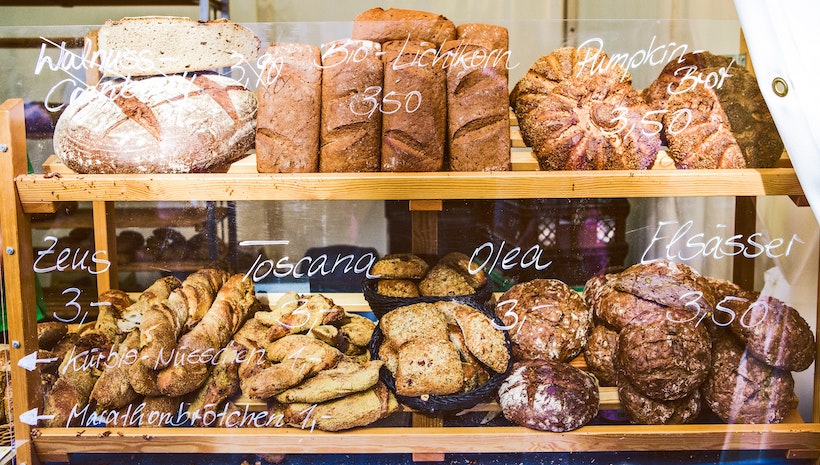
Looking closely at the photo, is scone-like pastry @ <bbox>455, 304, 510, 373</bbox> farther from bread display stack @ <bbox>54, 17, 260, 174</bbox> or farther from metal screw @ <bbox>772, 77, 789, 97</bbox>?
metal screw @ <bbox>772, 77, 789, 97</bbox>

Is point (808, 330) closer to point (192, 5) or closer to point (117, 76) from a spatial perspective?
point (192, 5)

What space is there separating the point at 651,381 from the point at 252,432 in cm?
121

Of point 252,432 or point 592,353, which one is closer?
point 252,432

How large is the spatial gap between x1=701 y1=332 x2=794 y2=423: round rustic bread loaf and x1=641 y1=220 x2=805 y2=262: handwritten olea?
329 mm

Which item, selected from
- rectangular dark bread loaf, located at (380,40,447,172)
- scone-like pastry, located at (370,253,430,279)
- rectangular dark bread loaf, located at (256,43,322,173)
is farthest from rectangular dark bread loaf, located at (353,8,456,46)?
A: scone-like pastry, located at (370,253,430,279)

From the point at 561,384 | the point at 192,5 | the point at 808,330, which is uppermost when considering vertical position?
the point at 192,5

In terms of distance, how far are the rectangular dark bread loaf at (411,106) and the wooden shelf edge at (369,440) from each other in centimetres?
81

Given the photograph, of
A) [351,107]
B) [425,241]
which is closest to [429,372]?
[425,241]

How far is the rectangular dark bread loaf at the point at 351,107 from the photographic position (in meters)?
1.91

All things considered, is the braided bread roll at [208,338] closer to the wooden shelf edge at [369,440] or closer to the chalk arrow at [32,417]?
the wooden shelf edge at [369,440]

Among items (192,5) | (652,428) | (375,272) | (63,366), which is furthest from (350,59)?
(652,428)

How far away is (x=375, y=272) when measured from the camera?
2172 millimetres

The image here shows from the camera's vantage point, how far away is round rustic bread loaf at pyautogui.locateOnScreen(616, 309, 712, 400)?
79.5 inches

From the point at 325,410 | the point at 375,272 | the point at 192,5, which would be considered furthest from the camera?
the point at 375,272
